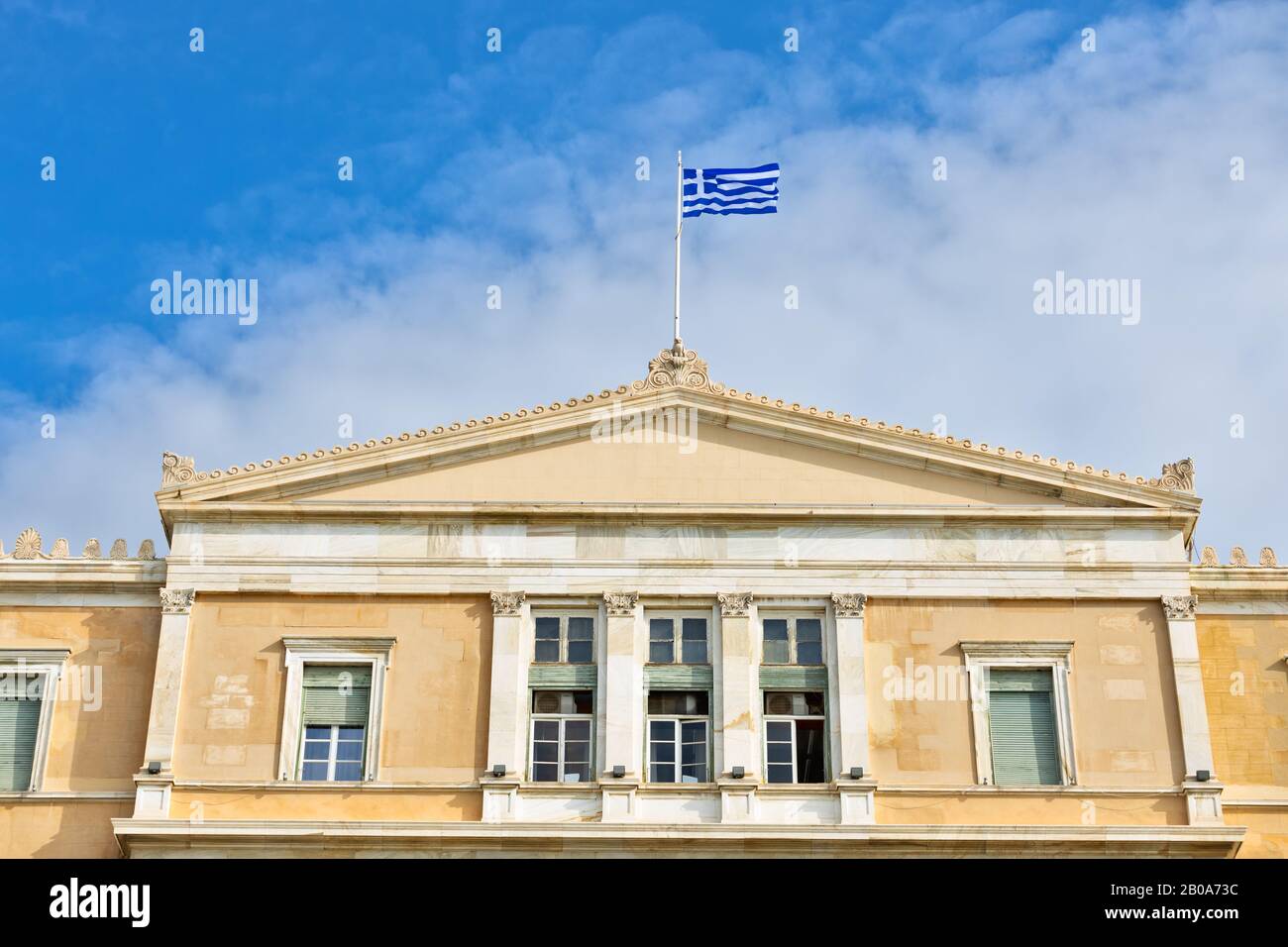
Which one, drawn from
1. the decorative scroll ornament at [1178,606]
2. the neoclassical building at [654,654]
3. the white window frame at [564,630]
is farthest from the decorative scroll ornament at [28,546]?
the decorative scroll ornament at [1178,606]

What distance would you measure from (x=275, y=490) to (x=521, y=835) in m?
7.64

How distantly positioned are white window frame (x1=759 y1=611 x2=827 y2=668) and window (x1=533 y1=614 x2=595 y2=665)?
2871mm

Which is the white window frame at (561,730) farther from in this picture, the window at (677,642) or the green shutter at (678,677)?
the window at (677,642)

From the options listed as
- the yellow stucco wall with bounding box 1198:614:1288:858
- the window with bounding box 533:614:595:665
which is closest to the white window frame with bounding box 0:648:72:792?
the window with bounding box 533:614:595:665

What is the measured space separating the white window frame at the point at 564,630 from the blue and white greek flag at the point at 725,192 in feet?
29.3

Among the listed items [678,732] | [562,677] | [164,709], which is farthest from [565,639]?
[164,709]

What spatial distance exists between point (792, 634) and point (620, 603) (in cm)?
295

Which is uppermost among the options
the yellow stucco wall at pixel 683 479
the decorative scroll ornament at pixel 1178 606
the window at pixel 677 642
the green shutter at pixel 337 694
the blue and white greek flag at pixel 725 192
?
the blue and white greek flag at pixel 725 192

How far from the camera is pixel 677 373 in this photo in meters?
35.6

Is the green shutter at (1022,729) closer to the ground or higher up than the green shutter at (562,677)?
closer to the ground

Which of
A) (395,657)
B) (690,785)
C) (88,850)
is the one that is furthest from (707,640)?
(88,850)

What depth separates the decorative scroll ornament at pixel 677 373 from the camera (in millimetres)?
35531

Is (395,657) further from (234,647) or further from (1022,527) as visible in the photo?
(1022,527)

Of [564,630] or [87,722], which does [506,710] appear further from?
[87,722]
